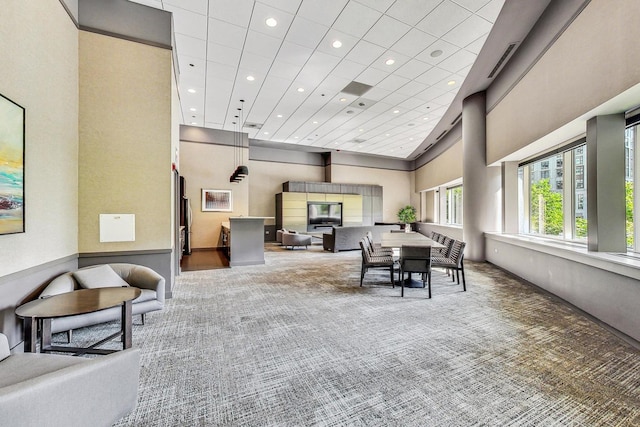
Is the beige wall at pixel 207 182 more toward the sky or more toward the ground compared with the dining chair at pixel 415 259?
more toward the sky

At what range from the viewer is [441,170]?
1084 centimetres

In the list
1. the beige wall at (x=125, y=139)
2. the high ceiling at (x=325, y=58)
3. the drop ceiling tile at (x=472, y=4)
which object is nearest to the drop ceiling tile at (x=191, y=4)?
the high ceiling at (x=325, y=58)

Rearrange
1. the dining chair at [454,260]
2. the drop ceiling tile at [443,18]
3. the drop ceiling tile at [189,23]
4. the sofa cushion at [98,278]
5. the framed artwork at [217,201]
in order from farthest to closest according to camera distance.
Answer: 1. the framed artwork at [217,201]
2. the dining chair at [454,260]
3. the drop ceiling tile at [189,23]
4. the drop ceiling tile at [443,18]
5. the sofa cushion at [98,278]

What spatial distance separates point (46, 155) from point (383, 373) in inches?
149

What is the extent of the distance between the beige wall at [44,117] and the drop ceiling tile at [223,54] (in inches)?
76.1

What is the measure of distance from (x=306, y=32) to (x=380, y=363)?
4653mm

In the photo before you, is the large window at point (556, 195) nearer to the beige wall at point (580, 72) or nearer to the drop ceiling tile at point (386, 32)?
the beige wall at point (580, 72)

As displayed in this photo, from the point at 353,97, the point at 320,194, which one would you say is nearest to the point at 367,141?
the point at 320,194

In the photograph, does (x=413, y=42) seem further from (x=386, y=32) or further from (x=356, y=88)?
(x=356, y=88)

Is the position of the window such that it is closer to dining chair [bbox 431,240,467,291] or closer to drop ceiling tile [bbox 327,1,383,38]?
dining chair [bbox 431,240,467,291]

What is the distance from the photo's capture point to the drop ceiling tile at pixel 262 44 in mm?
4492

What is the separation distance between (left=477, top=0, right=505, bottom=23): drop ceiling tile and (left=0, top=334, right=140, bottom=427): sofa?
17.8ft

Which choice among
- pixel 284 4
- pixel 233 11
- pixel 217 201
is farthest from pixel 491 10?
pixel 217 201

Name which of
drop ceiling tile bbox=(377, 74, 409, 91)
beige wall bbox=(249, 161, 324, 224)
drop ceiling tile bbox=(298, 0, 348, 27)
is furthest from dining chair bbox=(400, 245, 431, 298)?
beige wall bbox=(249, 161, 324, 224)
